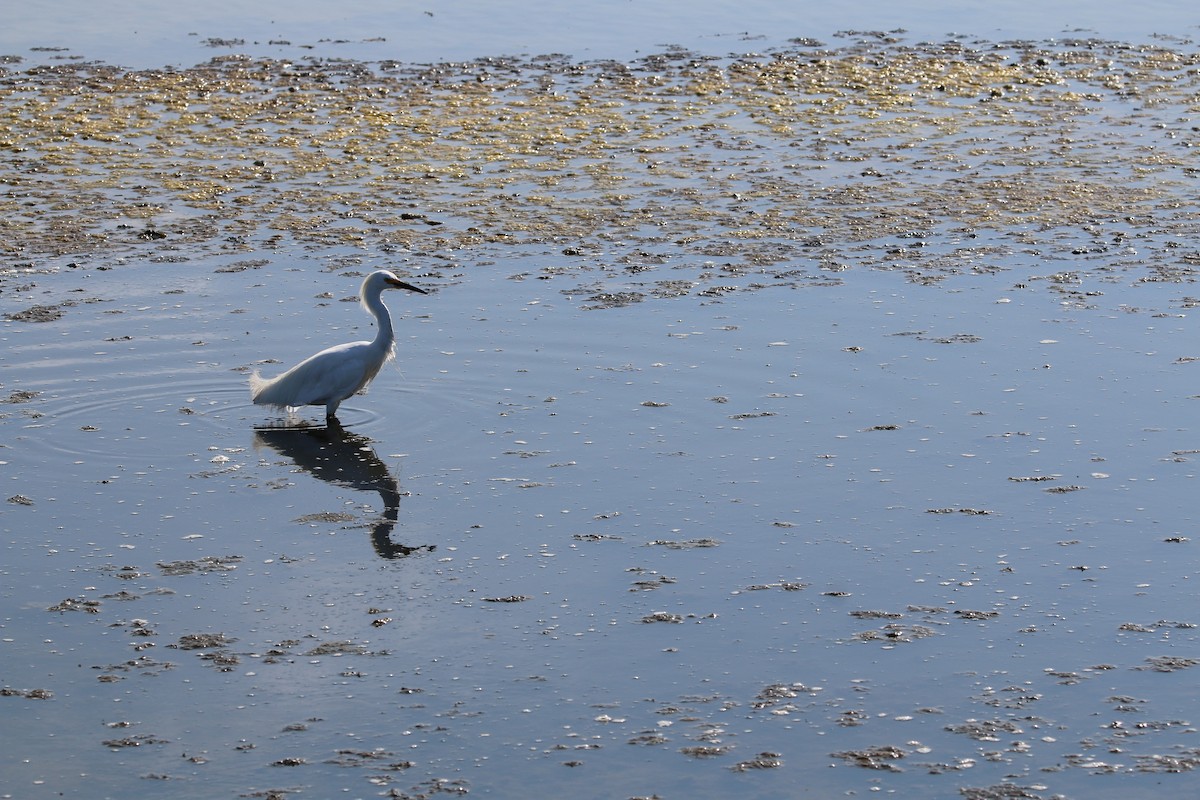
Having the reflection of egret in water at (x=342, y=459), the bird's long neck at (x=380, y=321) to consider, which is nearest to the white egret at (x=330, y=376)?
the bird's long neck at (x=380, y=321)

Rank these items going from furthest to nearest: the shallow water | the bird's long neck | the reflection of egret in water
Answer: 1. the bird's long neck
2. the reflection of egret in water
3. the shallow water

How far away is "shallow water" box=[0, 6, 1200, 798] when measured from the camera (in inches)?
276

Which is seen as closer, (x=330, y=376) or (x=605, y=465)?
(x=605, y=465)

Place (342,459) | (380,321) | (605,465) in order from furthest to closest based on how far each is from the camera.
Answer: (380,321) → (342,459) → (605,465)

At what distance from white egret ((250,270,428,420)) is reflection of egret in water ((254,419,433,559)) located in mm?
214

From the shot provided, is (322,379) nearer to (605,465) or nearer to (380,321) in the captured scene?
(380,321)

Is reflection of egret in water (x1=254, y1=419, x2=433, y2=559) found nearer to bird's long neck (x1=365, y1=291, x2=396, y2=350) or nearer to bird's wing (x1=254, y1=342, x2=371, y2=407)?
Result: bird's wing (x1=254, y1=342, x2=371, y2=407)

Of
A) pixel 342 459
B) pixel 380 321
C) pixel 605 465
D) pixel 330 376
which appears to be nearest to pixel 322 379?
pixel 330 376

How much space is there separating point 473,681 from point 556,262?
7.36 metres

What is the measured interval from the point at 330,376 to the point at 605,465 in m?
2.10

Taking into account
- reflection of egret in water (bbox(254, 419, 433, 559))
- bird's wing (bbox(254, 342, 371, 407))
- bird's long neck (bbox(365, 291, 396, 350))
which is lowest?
reflection of egret in water (bbox(254, 419, 433, 559))

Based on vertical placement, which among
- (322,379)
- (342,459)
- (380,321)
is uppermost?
(380,321)

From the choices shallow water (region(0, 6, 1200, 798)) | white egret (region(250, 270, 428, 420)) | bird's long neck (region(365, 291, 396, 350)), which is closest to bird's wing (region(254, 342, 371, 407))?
white egret (region(250, 270, 428, 420))

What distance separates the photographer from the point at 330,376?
36.3 feet
